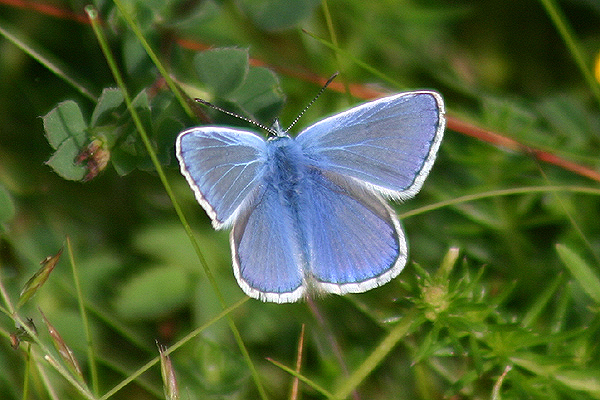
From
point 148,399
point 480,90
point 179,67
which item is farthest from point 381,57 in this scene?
point 148,399

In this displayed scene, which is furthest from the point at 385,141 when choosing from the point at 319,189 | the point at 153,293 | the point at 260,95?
the point at 153,293

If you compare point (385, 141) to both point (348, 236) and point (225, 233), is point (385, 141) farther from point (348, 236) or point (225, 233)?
point (225, 233)

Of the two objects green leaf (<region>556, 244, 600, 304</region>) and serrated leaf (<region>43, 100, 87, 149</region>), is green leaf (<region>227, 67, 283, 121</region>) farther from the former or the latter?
green leaf (<region>556, 244, 600, 304</region>)

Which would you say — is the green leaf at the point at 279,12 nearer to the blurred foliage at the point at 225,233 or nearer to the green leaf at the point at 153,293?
the blurred foliage at the point at 225,233

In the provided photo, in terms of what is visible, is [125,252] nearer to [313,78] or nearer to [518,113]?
[313,78]

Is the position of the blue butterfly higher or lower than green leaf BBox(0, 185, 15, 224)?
lower

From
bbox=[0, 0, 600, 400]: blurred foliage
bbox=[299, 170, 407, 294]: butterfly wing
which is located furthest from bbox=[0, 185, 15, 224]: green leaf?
bbox=[299, 170, 407, 294]: butterfly wing

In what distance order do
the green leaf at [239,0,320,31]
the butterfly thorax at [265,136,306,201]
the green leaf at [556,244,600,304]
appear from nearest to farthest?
the butterfly thorax at [265,136,306,201] < the green leaf at [556,244,600,304] < the green leaf at [239,0,320,31]
